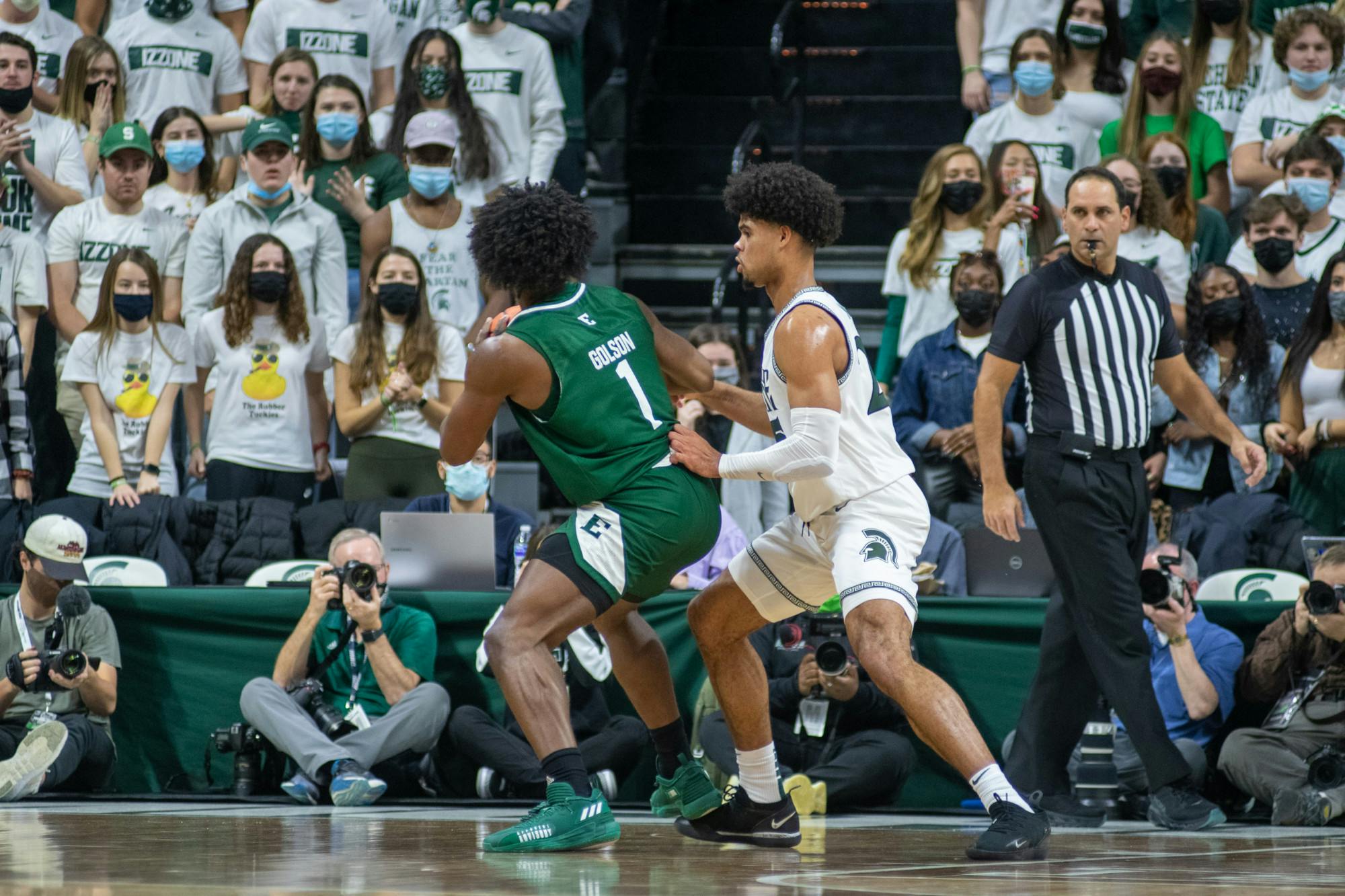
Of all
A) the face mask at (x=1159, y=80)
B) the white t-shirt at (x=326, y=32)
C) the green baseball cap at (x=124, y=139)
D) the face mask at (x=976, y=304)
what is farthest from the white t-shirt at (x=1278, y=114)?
the green baseball cap at (x=124, y=139)

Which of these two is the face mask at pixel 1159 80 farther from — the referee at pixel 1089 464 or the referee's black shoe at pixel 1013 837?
the referee's black shoe at pixel 1013 837

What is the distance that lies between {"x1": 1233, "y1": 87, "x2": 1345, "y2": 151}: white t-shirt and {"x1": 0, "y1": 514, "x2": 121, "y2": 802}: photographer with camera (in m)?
6.72

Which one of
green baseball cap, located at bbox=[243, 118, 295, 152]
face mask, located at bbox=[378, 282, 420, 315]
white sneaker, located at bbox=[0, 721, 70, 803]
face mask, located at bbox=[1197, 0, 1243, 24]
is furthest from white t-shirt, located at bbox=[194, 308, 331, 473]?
face mask, located at bbox=[1197, 0, 1243, 24]

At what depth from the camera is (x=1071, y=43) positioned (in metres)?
10.4

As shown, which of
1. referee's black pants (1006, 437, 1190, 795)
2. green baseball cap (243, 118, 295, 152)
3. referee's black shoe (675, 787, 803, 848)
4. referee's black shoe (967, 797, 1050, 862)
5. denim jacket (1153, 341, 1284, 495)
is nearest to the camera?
referee's black shoe (967, 797, 1050, 862)

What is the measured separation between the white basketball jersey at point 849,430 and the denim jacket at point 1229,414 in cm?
376

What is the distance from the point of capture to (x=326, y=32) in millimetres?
10844

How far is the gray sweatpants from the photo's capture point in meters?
7.11

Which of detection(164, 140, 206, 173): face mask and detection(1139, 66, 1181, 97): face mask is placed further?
detection(164, 140, 206, 173): face mask

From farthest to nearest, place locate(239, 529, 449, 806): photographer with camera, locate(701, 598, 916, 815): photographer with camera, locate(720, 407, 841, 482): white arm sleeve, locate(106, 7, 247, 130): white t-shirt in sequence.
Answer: locate(106, 7, 247, 130): white t-shirt
locate(239, 529, 449, 806): photographer with camera
locate(701, 598, 916, 815): photographer with camera
locate(720, 407, 841, 482): white arm sleeve

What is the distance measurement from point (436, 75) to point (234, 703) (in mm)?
4149

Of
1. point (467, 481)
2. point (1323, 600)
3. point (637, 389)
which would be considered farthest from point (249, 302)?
point (1323, 600)

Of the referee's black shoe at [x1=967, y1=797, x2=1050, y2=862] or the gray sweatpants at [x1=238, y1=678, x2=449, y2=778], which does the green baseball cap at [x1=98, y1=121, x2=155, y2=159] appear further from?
the referee's black shoe at [x1=967, y1=797, x2=1050, y2=862]

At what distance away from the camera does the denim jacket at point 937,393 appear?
28.5 feet
